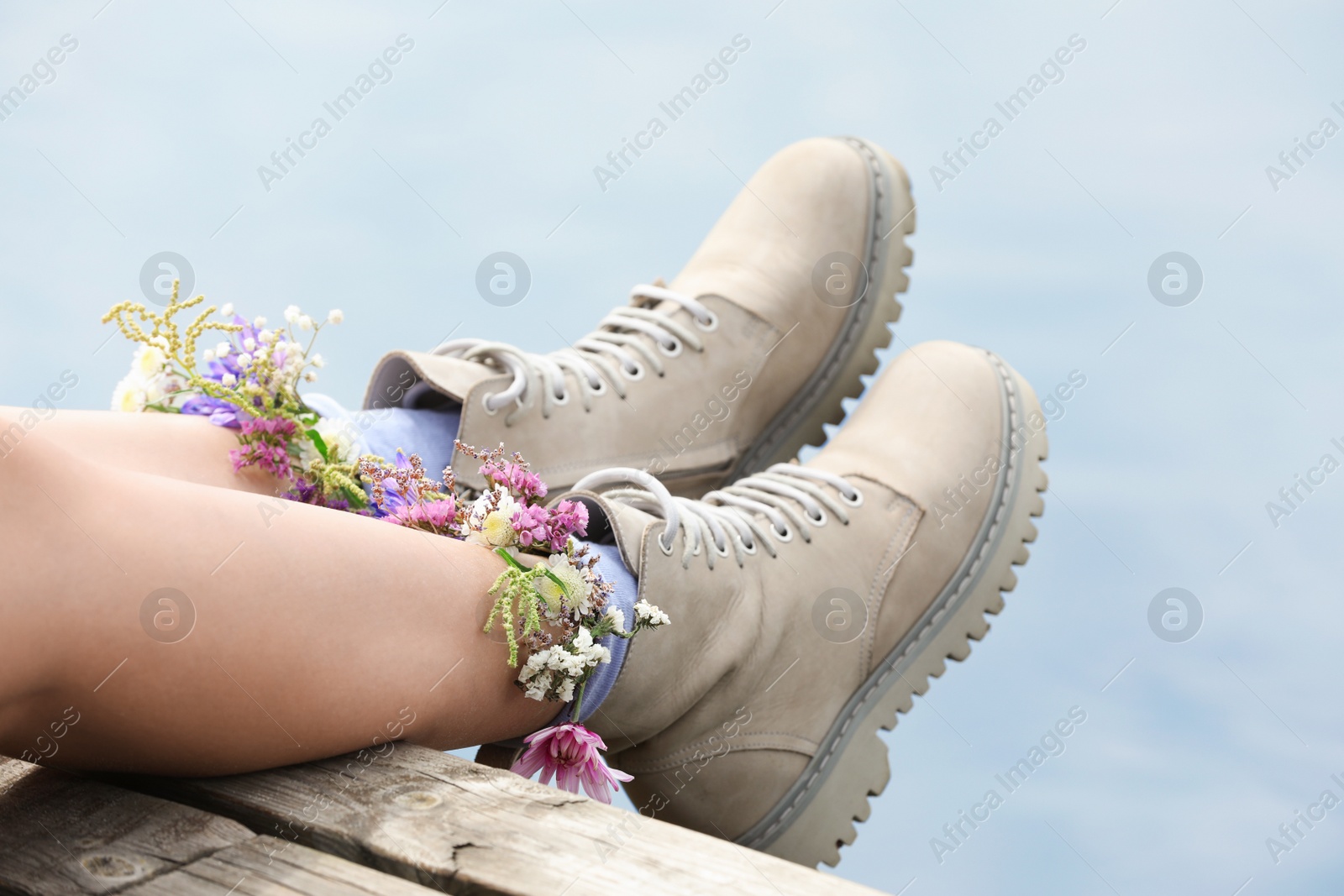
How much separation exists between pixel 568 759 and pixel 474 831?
0.32 meters

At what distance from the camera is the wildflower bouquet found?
1.03 meters

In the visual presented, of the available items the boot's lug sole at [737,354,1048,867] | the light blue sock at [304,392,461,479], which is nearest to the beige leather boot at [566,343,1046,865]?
the boot's lug sole at [737,354,1048,867]

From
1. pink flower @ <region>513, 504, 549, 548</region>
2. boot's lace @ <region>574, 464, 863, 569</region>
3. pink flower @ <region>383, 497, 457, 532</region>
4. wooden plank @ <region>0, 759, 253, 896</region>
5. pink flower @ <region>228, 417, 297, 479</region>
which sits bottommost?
wooden plank @ <region>0, 759, 253, 896</region>

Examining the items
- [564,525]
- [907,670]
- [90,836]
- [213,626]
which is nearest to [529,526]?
[564,525]

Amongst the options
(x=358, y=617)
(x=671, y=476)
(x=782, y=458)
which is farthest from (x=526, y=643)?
(x=782, y=458)

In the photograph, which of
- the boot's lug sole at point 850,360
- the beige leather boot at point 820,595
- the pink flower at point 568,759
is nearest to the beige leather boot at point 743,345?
the boot's lug sole at point 850,360

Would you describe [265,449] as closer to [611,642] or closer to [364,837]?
[611,642]

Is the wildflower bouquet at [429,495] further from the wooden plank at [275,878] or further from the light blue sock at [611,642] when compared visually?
the wooden plank at [275,878]

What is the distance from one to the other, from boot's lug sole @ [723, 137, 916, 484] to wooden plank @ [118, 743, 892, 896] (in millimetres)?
1069

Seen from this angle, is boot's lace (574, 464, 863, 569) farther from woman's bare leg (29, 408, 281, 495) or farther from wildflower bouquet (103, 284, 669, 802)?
woman's bare leg (29, 408, 281, 495)

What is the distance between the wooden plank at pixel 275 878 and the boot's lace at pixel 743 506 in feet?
1.65

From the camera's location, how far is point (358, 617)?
2.90 feet

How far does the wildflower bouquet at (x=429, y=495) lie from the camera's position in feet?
3.39

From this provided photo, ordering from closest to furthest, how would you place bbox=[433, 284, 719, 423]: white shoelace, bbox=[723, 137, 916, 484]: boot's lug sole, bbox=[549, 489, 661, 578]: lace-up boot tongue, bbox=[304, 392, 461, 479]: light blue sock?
bbox=[549, 489, 661, 578]: lace-up boot tongue < bbox=[304, 392, 461, 479]: light blue sock < bbox=[433, 284, 719, 423]: white shoelace < bbox=[723, 137, 916, 484]: boot's lug sole
